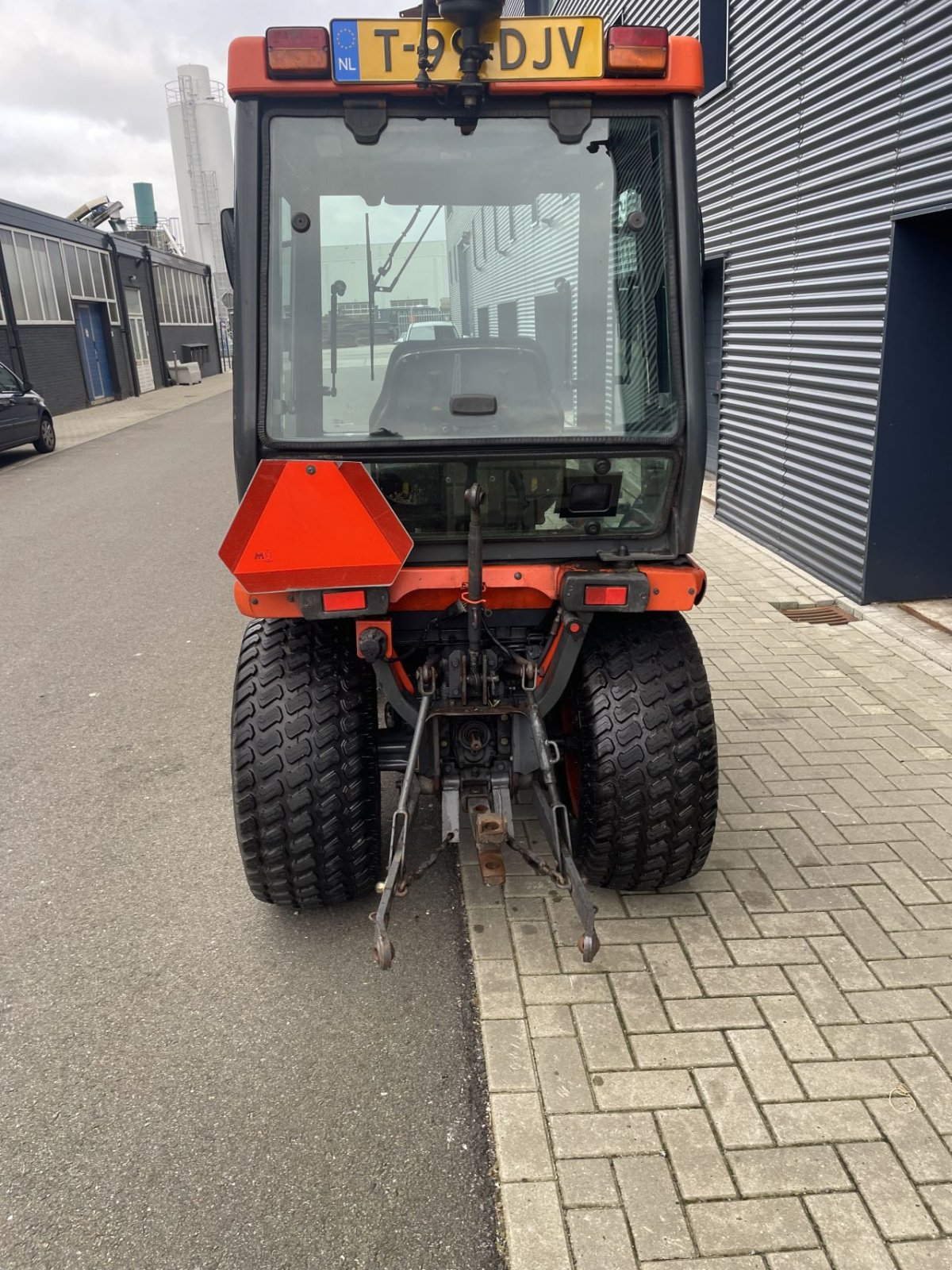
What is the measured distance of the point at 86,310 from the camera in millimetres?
23031

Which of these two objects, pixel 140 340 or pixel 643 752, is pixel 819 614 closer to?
pixel 643 752

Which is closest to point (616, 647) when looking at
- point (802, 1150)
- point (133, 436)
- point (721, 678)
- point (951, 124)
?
point (802, 1150)

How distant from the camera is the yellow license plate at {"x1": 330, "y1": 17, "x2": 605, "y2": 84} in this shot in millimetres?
2572

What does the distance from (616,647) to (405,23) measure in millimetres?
1934

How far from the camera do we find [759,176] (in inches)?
311

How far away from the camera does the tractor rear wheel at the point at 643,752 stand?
117 inches

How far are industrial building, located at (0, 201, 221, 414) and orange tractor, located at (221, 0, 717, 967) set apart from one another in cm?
1817

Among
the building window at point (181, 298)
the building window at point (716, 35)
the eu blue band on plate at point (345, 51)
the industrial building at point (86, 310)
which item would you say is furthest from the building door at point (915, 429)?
the building window at point (181, 298)

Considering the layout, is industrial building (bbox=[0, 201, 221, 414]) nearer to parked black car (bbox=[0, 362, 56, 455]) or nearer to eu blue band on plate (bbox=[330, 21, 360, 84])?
parked black car (bbox=[0, 362, 56, 455])

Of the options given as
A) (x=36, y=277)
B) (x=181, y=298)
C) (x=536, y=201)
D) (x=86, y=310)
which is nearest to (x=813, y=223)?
(x=536, y=201)

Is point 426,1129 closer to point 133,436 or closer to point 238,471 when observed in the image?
point 238,471

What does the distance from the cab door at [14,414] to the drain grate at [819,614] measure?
38.5 ft

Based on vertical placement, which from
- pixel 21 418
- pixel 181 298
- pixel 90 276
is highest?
pixel 90 276

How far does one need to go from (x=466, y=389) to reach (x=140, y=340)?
28.2 meters
